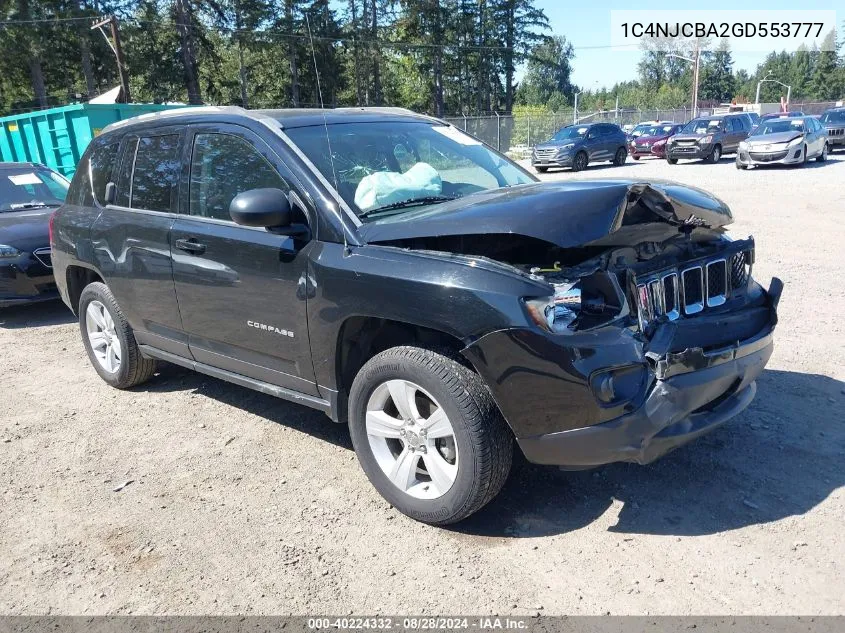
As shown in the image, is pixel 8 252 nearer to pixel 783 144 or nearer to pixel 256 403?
pixel 256 403

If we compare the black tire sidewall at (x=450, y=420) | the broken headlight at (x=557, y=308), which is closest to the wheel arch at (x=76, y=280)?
the black tire sidewall at (x=450, y=420)

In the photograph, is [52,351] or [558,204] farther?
[52,351]

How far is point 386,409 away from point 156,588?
1.25 m

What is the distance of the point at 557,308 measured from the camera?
2.79 m

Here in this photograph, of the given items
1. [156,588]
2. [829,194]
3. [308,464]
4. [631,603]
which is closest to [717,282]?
[631,603]

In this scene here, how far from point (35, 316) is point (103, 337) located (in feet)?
11.0

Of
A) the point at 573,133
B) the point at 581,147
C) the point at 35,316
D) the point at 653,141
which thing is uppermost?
the point at 573,133

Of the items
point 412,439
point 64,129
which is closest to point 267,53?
point 64,129

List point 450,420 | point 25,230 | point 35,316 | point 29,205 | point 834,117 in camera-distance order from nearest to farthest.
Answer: point 450,420 → point 25,230 → point 35,316 → point 29,205 → point 834,117

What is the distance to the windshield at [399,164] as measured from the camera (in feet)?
11.8

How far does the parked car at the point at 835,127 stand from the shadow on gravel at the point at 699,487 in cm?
2681

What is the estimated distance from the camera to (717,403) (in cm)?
319

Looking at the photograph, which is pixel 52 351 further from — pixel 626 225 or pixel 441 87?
pixel 441 87

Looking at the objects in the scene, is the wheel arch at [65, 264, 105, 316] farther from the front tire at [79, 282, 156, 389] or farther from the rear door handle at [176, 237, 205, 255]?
the rear door handle at [176, 237, 205, 255]
